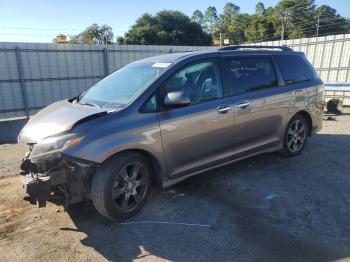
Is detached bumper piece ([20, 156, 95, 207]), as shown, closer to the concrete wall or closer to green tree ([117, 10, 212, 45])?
the concrete wall

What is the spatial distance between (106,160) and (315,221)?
238 centimetres

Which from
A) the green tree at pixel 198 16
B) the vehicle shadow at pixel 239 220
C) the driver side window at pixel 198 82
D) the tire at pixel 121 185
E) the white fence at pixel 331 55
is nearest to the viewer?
the vehicle shadow at pixel 239 220

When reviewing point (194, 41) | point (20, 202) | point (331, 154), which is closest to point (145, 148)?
point (20, 202)

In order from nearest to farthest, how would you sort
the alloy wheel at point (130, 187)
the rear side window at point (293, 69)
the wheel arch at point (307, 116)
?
the alloy wheel at point (130, 187), the rear side window at point (293, 69), the wheel arch at point (307, 116)

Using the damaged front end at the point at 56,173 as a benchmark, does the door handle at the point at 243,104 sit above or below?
above

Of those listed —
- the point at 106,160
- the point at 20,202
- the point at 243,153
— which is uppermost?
the point at 106,160

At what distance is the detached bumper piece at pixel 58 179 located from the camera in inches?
125

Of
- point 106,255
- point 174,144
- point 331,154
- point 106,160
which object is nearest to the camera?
point 106,255

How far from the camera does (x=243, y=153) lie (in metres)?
4.72

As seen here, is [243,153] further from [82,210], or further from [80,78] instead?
[80,78]

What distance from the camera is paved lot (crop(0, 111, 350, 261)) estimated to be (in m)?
3.10

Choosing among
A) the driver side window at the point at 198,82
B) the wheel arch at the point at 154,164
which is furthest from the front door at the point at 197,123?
the wheel arch at the point at 154,164

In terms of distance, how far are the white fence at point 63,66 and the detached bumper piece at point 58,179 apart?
8.30m

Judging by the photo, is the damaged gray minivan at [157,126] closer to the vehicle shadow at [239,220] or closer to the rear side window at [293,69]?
the rear side window at [293,69]
